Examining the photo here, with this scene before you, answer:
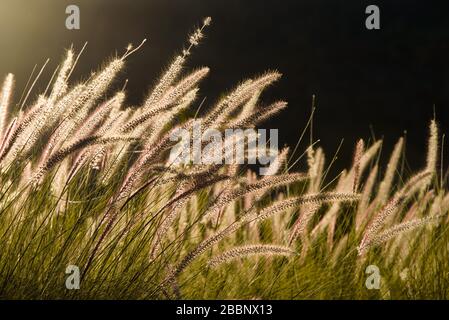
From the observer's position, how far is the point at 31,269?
228 cm

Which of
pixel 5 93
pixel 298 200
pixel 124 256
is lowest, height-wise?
pixel 124 256

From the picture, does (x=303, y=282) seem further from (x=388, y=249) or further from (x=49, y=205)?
(x=49, y=205)

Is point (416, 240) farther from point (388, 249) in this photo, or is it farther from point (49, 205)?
point (49, 205)

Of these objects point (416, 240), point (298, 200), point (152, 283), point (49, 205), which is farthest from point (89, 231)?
point (416, 240)

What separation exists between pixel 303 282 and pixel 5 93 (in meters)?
1.30

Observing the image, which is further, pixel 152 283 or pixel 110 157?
pixel 110 157

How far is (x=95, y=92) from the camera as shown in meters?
2.22
